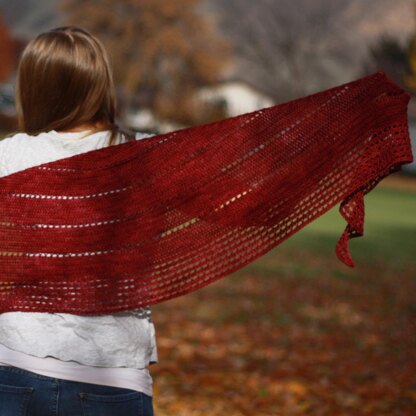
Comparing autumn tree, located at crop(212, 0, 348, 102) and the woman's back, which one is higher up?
autumn tree, located at crop(212, 0, 348, 102)

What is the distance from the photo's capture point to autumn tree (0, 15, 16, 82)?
7138cm

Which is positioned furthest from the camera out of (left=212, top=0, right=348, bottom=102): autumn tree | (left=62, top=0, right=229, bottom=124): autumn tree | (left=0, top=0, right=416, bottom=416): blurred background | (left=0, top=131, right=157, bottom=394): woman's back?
(left=212, top=0, right=348, bottom=102): autumn tree

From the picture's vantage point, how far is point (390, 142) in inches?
91.0

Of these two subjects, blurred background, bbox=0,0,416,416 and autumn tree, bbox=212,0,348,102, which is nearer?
blurred background, bbox=0,0,416,416

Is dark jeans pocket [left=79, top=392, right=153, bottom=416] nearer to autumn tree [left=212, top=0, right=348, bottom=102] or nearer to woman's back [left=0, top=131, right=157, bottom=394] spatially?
woman's back [left=0, top=131, right=157, bottom=394]

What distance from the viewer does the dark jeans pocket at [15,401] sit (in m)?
2.06

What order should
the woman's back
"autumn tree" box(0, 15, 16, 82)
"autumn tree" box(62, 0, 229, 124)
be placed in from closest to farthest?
the woman's back < "autumn tree" box(62, 0, 229, 124) < "autumn tree" box(0, 15, 16, 82)

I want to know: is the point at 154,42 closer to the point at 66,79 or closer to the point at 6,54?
the point at 6,54

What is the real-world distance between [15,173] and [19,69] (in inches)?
10.9

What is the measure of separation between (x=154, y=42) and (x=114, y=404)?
54435 millimetres

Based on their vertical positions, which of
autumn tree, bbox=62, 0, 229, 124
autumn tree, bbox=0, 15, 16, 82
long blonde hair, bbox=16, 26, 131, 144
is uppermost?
autumn tree, bbox=0, 15, 16, 82

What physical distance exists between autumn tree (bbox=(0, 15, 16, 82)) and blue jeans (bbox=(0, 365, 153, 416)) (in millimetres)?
71033

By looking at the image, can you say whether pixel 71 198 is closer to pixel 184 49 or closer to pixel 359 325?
pixel 359 325

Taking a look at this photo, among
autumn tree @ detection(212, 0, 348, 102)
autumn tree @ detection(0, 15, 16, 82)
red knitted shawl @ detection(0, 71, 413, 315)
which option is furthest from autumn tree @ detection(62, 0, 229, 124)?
red knitted shawl @ detection(0, 71, 413, 315)
